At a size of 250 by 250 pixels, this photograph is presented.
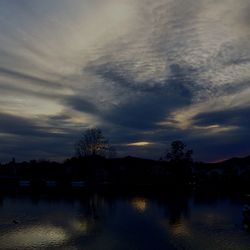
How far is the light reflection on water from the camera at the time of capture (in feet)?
154

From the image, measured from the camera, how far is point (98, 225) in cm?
6072

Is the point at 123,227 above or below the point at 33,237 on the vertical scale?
above

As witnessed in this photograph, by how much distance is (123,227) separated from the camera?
59.5 meters

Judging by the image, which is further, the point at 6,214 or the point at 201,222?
the point at 6,214

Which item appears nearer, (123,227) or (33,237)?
(33,237)

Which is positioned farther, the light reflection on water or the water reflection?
the light reflection on water

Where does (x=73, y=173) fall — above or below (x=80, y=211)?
above

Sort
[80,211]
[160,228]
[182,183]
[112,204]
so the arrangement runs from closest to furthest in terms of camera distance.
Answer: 1. [160,228]
2. [80,211]
3. [112,204]
4. [182,183]

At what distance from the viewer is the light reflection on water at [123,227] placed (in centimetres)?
4697

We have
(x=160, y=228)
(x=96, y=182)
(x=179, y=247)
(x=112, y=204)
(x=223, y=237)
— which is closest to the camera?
(x=179, y=247)

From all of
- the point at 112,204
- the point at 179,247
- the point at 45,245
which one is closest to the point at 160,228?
the point at 179,247

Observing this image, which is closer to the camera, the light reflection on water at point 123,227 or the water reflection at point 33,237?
the water reflection at point 33,237

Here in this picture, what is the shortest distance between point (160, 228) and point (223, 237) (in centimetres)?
994

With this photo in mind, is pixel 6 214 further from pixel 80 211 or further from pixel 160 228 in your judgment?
pixel 160 228
